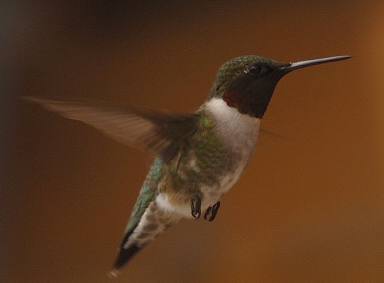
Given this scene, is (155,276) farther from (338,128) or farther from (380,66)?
(380,66)

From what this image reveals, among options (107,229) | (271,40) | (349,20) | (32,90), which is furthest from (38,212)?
(349,20)

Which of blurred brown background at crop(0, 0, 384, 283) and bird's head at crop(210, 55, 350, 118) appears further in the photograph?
blurred brown background at crop(0, 0, 384, 283)

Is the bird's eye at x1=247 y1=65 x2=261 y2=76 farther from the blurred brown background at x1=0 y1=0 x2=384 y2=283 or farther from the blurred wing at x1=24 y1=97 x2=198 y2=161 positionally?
the blurred brown background at x1=0 y1=0 x2=384 y2=283

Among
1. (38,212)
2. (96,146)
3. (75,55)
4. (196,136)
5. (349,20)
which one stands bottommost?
(38,212)

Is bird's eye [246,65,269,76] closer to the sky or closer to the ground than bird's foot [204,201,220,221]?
closer to the sky

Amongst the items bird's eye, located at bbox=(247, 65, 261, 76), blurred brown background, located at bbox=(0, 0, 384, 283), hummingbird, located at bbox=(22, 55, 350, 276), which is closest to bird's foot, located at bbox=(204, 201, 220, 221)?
hummingbird, located at bbox=(22, 55, 350, 276)

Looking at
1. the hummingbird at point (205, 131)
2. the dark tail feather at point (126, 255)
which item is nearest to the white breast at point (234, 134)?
the hummingbird at point (205, 131)

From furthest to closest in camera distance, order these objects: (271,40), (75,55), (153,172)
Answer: (75,55) < (271,40) < (153,172)

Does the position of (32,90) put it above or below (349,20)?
below
